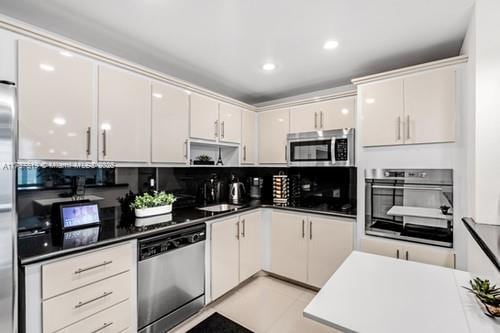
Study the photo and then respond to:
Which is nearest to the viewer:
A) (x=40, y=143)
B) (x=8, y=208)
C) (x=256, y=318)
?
(x=8, y=208)

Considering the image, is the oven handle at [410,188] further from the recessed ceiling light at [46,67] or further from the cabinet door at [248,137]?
the recessed ceiling light at [46,67]

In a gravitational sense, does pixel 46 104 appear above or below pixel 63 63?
below

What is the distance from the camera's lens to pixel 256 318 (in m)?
2.24

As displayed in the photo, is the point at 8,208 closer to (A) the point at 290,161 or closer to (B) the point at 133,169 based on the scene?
(B) the point at 133,169

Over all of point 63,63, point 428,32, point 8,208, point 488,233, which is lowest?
point 488,233

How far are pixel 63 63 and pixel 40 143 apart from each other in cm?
57

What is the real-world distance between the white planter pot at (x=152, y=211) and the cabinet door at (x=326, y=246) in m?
1.50

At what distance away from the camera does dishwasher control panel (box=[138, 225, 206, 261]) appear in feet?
5.84

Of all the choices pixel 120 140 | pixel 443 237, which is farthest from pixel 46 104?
pixel 443 237

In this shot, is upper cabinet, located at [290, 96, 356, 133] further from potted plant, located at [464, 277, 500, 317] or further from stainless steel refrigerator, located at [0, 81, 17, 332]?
stainless steel refrigerator, located at [0, 81, 17, 332]

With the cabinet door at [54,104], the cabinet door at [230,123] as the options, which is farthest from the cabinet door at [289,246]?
the cabinet door at [54,104]

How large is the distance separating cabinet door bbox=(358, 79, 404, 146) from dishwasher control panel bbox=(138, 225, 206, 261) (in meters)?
1.79

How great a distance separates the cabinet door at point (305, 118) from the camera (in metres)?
2.89

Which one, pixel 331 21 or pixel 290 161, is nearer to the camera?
pixel 331 21
